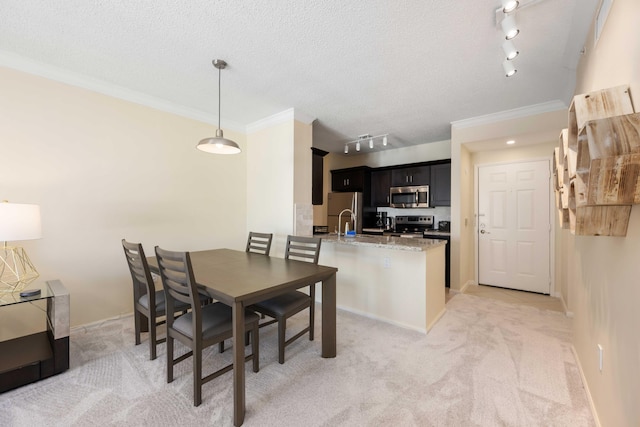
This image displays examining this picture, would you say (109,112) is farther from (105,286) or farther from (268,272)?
(268,272)

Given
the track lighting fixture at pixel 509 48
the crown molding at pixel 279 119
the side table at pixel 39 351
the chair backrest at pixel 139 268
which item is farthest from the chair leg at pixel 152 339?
the track lighting fixture at pixel 509 48

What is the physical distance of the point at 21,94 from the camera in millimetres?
2377

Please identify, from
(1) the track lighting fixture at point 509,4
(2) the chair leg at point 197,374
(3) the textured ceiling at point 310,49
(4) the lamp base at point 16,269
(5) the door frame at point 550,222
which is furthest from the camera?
(5) the door frame at point 550,222

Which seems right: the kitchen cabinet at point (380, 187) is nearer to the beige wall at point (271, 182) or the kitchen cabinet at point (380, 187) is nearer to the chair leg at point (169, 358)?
the beige wall at point (271, 182)

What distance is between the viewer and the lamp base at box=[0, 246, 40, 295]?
7.30 feet

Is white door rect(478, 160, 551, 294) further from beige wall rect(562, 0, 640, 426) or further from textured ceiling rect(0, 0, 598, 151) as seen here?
beige wall rect(562, 0, 640, 426)

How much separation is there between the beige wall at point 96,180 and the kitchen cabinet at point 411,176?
339 cm

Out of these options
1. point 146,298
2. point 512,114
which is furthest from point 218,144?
point 512,114

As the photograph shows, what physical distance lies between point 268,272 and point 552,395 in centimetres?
210

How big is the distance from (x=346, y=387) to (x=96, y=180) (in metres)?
3.09

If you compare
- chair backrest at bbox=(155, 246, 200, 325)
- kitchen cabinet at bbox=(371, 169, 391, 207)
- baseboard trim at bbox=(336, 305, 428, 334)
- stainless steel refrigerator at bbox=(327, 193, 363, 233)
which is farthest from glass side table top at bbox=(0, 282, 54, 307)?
kitchen cabinet at bbox=(371, 169, 391, 207)

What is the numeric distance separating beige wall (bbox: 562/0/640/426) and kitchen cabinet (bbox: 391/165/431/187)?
2873 millimetres

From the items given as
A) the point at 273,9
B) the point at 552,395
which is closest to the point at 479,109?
the point at 273,9

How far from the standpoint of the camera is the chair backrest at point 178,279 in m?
1.58
